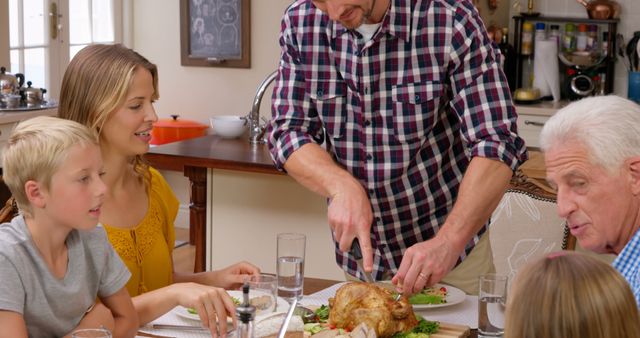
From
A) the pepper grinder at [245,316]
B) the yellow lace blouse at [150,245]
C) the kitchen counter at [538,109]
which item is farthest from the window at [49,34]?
the pepper grinder at [245,316]

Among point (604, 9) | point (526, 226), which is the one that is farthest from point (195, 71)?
point (526, 226)

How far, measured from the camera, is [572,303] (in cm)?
116

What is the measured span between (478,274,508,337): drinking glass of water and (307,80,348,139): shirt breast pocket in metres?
0.67

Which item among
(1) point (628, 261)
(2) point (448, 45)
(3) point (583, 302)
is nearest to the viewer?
(3) point (583, 302)

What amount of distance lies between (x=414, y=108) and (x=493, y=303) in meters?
0.61

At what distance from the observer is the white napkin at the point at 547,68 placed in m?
5.84

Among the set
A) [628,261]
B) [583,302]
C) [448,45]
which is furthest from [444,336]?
[583,302]

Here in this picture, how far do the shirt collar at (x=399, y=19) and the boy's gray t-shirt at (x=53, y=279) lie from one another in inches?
32.3

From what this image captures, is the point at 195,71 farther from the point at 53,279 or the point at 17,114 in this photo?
the point at 53,279

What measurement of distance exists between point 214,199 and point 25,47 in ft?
5.66

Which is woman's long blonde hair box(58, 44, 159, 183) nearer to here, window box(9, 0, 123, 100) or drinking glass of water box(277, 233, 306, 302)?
drinking glass of water box(277, 233, 306, 302)

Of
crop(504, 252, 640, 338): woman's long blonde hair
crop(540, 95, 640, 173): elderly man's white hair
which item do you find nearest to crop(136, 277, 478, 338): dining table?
crop(540, 95, 640, 173): elderly man's white hair

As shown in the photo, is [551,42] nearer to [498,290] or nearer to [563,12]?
[563,12]

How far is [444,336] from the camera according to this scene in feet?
6.91
